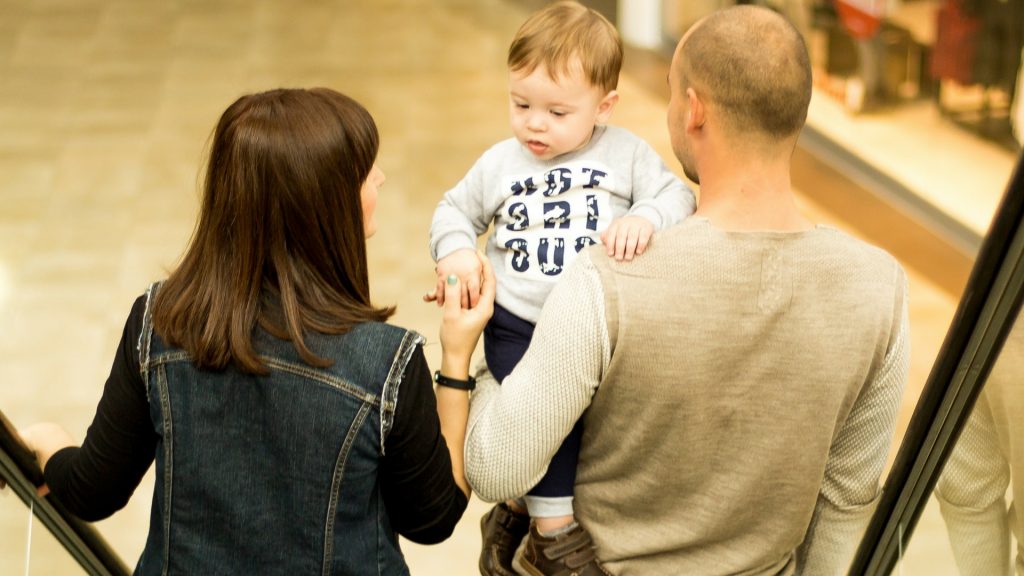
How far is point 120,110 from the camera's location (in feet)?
22.0

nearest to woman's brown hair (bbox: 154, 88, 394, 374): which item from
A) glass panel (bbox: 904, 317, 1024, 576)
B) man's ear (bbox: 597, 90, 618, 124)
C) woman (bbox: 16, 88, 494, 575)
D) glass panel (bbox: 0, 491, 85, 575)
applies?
woman (bbox: 16, 88, 494, 575)

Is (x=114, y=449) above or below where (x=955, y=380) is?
below

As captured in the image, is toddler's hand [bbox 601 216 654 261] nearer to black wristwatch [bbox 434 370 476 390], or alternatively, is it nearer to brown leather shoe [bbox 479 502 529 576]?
black wristwatch [bbox 434 370 476 390]

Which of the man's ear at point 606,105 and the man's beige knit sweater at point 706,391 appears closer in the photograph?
the man's beige knit sweater at point 706,391

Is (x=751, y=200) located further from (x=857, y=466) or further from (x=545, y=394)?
(x=857, y=466)

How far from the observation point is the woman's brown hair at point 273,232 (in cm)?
158

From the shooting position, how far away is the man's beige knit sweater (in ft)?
5.34

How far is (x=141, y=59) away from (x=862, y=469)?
635 centimetres

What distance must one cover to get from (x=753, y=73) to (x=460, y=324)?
0.57 m

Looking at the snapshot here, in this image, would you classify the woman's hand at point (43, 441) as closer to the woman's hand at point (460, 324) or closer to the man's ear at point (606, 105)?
the woman's hand at point (460, 324)

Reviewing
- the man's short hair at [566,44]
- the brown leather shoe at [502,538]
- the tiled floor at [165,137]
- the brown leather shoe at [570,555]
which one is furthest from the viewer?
the tiled floor at [165,137]

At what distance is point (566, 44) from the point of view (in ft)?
6.76

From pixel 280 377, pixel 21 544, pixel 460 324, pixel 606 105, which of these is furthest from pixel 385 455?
pixel 21 544

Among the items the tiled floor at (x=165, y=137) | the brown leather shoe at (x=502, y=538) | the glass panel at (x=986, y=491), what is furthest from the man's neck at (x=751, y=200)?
the tiled floor at (x=165, y=137)
